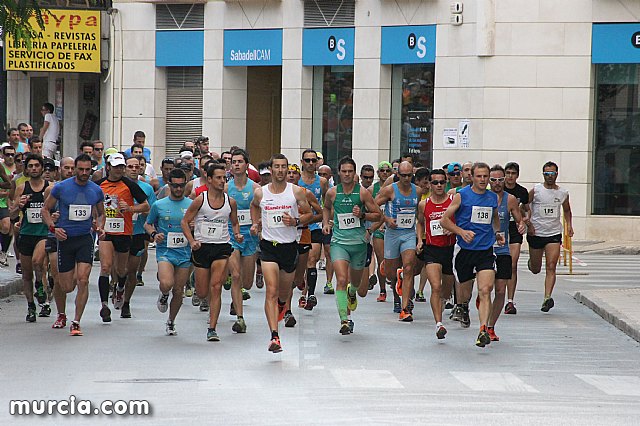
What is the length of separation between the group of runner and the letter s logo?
45.3ft

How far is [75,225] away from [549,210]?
20.6ft

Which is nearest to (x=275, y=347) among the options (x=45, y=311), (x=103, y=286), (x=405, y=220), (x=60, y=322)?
(x=60, y=322)

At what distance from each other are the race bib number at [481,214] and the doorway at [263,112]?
835 inches

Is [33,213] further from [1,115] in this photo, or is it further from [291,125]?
[291,125]

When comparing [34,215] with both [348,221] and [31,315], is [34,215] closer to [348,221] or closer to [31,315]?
[31,315]

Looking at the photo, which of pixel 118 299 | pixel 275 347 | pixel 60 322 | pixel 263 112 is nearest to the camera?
pixel 275 347

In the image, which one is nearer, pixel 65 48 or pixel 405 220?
pixel 405 220

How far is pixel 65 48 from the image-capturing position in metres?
35.1

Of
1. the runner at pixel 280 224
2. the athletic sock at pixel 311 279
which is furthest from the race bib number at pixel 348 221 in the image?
the athletic sock at pixel 311 279

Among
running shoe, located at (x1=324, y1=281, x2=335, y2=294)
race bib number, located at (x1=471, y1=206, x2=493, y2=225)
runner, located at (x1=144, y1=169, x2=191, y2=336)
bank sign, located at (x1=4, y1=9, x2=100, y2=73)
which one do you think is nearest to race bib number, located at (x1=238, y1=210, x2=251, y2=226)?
runner, located at (x1=144, y1=169, x2=191, y2=336)

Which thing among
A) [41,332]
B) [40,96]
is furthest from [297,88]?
[41,332]

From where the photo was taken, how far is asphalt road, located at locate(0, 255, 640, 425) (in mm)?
10016

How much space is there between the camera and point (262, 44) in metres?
33.8

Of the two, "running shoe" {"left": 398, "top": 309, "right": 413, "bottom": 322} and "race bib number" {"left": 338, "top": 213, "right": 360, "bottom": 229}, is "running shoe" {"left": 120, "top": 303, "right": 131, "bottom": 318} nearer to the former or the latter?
"race bib number" {"left": 338, "top": 213, "right": 360, "bottom": 229}
